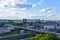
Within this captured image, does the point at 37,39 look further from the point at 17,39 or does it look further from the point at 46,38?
the point at 17,39

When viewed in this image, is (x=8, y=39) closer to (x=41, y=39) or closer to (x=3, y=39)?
(x=3, y=39)

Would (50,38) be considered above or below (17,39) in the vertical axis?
above

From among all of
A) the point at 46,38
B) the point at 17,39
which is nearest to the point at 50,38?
the point at 46,38

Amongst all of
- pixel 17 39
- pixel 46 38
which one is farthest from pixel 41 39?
pixel 17 39

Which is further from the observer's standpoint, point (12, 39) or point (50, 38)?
point (12, 39)

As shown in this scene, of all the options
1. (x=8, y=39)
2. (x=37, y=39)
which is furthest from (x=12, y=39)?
(x=37, y=39)

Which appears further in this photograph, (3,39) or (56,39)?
(3,39)

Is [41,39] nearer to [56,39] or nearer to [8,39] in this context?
[56,39]

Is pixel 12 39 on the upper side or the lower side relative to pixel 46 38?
lower
